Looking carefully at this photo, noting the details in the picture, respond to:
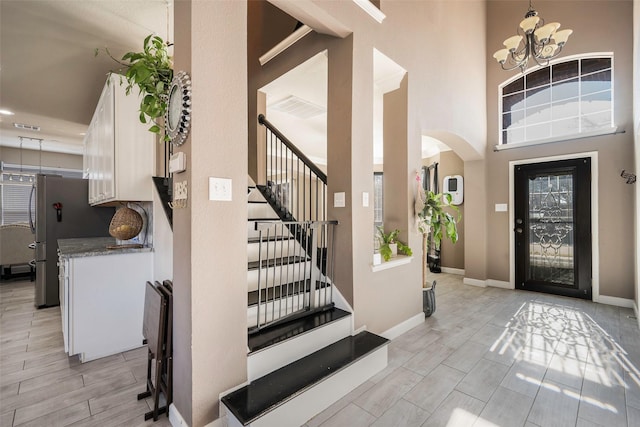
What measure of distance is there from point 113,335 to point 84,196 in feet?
8.75

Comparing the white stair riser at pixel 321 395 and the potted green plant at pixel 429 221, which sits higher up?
the potted green plant at pixel 429 221

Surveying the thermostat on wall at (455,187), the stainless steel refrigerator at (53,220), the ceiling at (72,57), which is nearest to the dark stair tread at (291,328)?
the ceiling at (72,57)

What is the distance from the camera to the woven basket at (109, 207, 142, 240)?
2.83 metres

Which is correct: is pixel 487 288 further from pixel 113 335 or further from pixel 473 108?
pixel 113 335

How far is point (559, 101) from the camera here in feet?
15.1

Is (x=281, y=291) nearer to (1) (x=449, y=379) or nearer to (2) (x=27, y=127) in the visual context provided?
(1) (x=449, y=379)

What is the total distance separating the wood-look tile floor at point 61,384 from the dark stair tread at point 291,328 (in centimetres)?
72

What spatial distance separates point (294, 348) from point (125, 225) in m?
2.13

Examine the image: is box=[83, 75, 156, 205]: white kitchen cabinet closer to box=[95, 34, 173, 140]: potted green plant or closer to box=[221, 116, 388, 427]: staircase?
box=[95, 34, 173, 140]: potted green plant

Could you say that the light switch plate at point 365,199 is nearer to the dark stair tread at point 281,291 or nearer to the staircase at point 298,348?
the staircase at point 298,348

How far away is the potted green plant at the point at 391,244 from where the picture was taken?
307cm

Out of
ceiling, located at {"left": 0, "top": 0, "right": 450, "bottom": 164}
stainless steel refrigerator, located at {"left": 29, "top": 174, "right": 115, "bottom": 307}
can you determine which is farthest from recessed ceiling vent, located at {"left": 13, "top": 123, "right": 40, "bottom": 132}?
stainless steel refrigerator, located at {"left": 29, "top": 174, "right": 115, "bottom": 307}

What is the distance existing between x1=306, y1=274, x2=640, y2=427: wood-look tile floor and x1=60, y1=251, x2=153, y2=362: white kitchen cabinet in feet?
6.86

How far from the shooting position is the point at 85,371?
2.36 m
